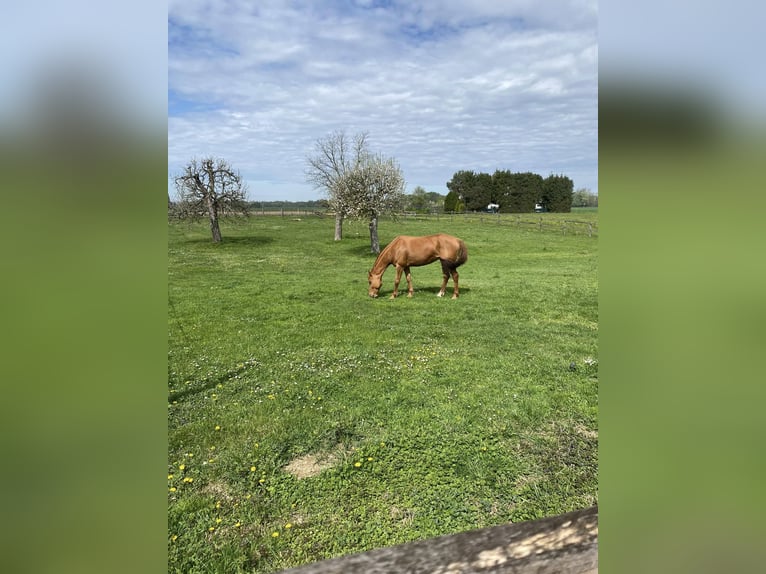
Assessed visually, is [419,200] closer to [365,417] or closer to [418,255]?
[418,255]

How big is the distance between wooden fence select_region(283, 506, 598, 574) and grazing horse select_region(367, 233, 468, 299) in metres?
6.57

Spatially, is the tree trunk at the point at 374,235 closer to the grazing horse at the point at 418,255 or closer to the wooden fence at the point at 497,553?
the grazing horse at the point at 418,255

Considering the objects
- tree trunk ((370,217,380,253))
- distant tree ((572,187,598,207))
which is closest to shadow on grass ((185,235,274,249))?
tree trunk ((370,217,380,253))

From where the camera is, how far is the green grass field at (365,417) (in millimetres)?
2289

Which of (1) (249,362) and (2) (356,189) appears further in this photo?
(2) (356,189)

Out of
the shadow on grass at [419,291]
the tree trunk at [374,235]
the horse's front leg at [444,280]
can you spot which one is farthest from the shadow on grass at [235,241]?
the horse's front leg at [444,280]

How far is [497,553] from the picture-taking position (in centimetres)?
126

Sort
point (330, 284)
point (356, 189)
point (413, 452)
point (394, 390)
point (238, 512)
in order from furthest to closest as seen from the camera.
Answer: point (356, 189)
point (330, 284)
point (394, 390)
point (413, 452)
point (238, 512)

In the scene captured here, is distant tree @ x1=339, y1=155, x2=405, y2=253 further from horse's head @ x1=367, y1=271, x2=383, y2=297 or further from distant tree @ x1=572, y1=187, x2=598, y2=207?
distant tree @ x1=572, y1=187, x2=598, y2=207

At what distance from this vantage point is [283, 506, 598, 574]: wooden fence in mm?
1212
